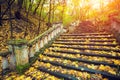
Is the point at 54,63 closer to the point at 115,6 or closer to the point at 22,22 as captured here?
the point at 115,6

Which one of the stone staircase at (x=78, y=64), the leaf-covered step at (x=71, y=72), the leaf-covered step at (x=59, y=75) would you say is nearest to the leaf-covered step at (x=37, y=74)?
the stone staircase at (x=78, y=64)

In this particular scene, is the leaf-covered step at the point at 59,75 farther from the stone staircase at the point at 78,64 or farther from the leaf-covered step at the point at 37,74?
the leaf-covered step at the point at 37,74

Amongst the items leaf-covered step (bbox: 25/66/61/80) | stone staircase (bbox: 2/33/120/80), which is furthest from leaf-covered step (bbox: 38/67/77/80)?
leaf-covered step (bbox: 25/66/61/80)

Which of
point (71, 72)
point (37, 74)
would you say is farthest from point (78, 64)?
point (37, 74)

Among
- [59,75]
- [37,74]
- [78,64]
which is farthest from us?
[78,64]

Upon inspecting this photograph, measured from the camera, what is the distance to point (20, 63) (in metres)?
6.38

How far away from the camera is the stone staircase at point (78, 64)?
18.3ft

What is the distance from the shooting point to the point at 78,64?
21.1 ft

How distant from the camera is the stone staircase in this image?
18.3ft

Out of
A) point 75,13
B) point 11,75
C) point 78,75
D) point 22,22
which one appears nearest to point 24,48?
point 11,75

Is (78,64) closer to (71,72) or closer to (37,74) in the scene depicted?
(71,72)

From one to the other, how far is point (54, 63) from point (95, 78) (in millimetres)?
2278

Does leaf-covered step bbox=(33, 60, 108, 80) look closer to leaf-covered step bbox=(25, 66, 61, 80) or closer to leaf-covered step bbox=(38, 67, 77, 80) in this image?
leaf-covered step bbox=(38, 67, 77, 80)

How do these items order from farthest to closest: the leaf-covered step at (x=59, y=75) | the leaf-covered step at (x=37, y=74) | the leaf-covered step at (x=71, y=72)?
the leaf-covered step at (x=37, y=74) < the leaf-covered step at (x=59, y=75) < the leaf-covered step at (x=71, y=72)
